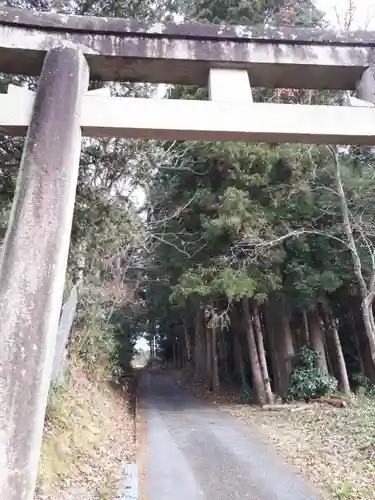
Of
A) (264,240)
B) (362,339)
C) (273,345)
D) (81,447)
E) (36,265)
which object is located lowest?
(81,447)

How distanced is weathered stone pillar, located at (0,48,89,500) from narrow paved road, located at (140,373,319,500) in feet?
12.4

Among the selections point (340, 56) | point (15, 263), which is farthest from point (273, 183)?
point (15, 263)

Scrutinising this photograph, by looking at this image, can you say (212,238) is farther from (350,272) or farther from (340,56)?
(340,56)

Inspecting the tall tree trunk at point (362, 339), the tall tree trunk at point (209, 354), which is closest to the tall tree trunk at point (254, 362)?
the tall tree trunk at point (362, 339)

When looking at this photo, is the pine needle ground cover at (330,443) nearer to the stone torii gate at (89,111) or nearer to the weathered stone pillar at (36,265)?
the weathered stone pillar at (36,265)

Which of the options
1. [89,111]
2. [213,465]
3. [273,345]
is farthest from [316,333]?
[89,111]

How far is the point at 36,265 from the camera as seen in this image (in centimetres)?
281

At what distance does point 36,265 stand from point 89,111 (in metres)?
1.37

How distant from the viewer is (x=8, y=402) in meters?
2.49

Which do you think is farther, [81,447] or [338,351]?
[338,351]

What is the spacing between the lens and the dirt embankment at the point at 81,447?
5.38 metres

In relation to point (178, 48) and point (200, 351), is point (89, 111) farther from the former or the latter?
point (200, 351)

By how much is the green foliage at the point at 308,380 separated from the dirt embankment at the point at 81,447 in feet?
17.4

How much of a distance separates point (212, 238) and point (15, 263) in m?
10.2
